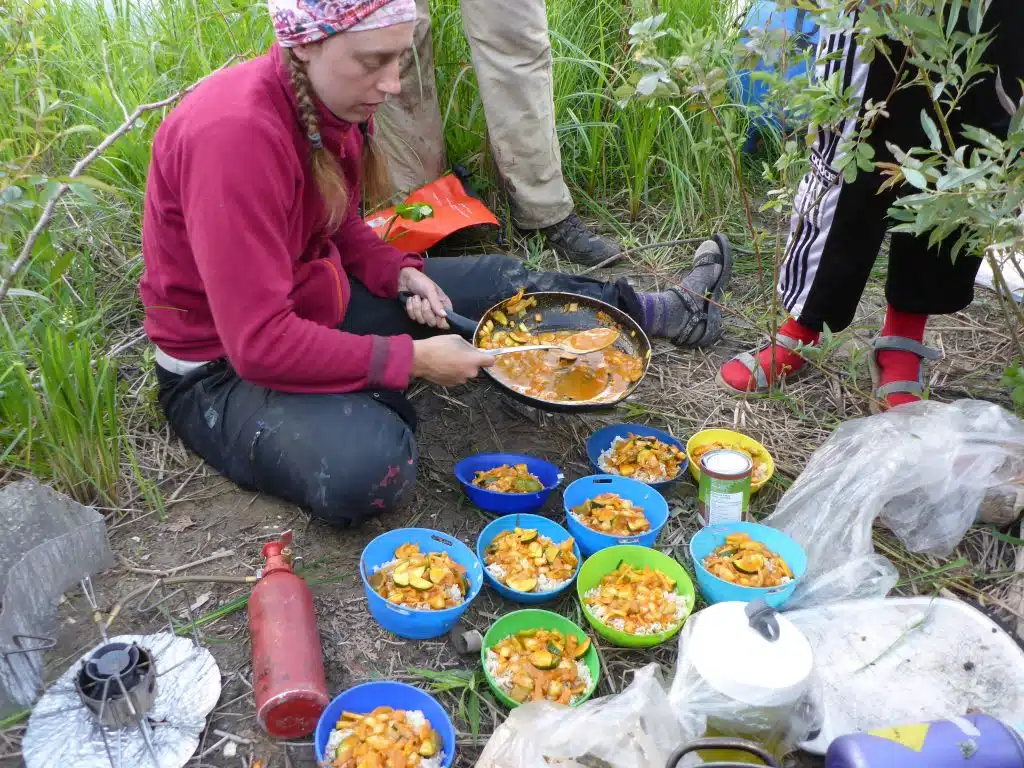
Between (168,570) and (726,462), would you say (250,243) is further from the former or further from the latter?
(726,462)

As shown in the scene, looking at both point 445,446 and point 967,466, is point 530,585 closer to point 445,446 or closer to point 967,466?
point 445,446

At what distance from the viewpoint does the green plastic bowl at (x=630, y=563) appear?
1768 mm

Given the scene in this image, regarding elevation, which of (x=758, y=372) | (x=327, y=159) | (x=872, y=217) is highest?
(x=327, y=159)

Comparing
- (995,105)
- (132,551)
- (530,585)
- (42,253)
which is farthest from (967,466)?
(42,253)

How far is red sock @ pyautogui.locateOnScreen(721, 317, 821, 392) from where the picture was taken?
2.64m

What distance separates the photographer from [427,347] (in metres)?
2.03

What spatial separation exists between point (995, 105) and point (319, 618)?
7.05ft

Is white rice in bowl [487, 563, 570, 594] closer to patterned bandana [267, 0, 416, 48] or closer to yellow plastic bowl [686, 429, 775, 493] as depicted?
yellow plastic bowl [686, 429, 775, 493]

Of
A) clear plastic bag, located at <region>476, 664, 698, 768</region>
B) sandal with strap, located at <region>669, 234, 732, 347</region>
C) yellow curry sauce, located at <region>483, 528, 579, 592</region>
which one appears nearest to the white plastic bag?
clear plastic bag, located at <region>476, 664, 698, 768</region>

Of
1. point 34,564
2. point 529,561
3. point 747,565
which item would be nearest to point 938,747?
point 747,565

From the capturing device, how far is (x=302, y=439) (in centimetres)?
196

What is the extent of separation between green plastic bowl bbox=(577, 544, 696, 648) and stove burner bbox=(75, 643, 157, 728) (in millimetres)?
897

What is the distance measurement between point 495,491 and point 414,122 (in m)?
1.74

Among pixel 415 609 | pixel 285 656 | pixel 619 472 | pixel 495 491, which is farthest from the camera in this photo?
pixel 619 472
